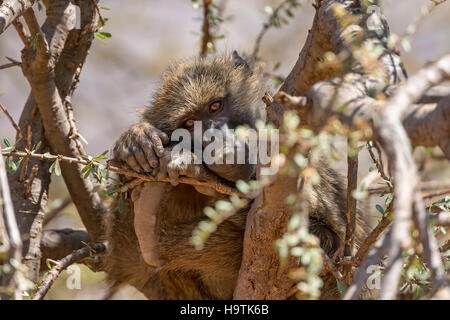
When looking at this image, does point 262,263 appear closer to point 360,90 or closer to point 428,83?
point 360,90

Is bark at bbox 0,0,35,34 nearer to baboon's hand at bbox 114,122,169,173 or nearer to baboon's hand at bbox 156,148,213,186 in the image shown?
baboon's hand at bbox 114,122,169,173

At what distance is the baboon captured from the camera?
268 centimetres

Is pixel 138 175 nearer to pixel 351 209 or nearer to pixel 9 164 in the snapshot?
pixel 9 164

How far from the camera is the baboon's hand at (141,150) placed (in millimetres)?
2646

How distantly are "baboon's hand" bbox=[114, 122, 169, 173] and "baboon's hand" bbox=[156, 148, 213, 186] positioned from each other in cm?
6

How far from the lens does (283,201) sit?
2135 millimetres

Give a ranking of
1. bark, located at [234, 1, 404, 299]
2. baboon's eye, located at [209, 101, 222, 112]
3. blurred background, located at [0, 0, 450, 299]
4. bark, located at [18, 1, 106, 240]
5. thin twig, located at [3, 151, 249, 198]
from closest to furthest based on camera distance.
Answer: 1. bark, located at [234, 1, 404, 299]
2. thin twig, located at [3, 151, 249, 198]
3. bark, located at [18, 1, 106, 240]
4. baboon's eye, located at [209, 101, 222, 112]
5. blurred background, located at [0, 0, 450, 299]

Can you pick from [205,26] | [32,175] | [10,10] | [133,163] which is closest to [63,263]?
[32,175]

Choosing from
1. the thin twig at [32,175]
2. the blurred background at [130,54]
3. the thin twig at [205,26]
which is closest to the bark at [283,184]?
the thin twig at [32,175]

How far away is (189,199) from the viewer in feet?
10.0

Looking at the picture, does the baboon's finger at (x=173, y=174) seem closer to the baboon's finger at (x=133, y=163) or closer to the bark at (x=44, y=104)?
the baboon's finger at (x=133, y=163)

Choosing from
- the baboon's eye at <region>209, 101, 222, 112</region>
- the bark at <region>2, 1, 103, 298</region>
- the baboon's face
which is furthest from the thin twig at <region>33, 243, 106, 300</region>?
the baboon's eye at <region>209, 101, 222, 112</region>

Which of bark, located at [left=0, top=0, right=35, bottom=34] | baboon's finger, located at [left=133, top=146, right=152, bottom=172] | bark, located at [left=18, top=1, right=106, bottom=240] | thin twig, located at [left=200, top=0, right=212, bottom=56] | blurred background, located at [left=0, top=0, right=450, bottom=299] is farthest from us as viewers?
blurred background, located at [left=0, top=0, right=450, bottom=299]

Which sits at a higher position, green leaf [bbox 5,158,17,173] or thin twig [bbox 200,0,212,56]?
thin twig [bbox 200,0,212,56]
